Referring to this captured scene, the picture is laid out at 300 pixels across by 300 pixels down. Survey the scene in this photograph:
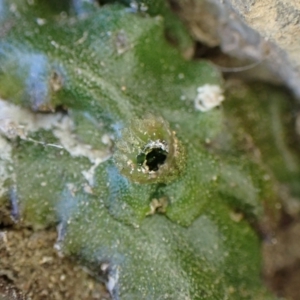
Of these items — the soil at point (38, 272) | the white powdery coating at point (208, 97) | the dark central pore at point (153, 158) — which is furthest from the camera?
the white powdery coating at point (208, 97)

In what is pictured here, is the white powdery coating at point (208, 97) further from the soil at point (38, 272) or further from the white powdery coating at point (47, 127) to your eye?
the soil at point (38, 272)

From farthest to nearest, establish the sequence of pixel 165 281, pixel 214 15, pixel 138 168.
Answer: pixel 214 15 < pixel 165 281 < pixel 138 168

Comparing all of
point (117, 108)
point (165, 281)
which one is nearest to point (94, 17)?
point (117, 108)

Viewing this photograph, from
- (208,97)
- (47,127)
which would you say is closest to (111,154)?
(47,127)

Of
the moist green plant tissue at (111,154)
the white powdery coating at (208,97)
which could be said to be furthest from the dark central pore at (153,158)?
the white powdery coating at (208,97)

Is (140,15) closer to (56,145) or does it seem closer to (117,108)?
(117,108)

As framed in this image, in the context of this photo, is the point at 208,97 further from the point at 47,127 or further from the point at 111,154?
the point at 47,127

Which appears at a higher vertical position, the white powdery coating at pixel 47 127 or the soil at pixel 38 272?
the white powdery coating at pixel 47 127
